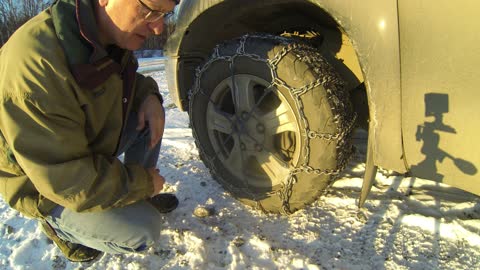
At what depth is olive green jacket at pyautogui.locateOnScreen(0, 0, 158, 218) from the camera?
131 centimetres

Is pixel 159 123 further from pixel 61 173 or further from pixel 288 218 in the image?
pixel 288 218

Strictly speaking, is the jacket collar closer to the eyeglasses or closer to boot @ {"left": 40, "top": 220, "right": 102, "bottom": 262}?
the eyeglasses

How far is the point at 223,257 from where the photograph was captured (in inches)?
74.5

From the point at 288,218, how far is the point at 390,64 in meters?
1.13

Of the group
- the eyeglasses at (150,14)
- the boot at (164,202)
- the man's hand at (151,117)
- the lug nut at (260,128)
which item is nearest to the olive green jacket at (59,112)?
the eyeglasses at (150,14)

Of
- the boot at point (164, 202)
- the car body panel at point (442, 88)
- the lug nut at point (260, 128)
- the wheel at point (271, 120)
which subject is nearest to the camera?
the car body panel at point (442, 88)

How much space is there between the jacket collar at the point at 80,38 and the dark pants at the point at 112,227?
65 centimetres

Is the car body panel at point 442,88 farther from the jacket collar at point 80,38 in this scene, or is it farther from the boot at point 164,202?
the boot at point 164,202

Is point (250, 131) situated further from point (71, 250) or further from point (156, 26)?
point (71, 250)

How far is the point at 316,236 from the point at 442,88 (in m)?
1.06

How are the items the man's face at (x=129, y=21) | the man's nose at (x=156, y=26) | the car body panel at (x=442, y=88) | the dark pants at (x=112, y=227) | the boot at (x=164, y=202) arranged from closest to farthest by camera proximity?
the car body panel at (x=442, y=88), the man's face at (x=129, y=21), the man's nose at (x=156, y=26), the dark pants at (x=112, y=227), the boot at (x=164, y=202)

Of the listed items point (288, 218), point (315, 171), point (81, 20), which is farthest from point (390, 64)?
point (81, 20)

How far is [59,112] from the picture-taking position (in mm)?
1352

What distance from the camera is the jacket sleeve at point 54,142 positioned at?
1.30 metres
